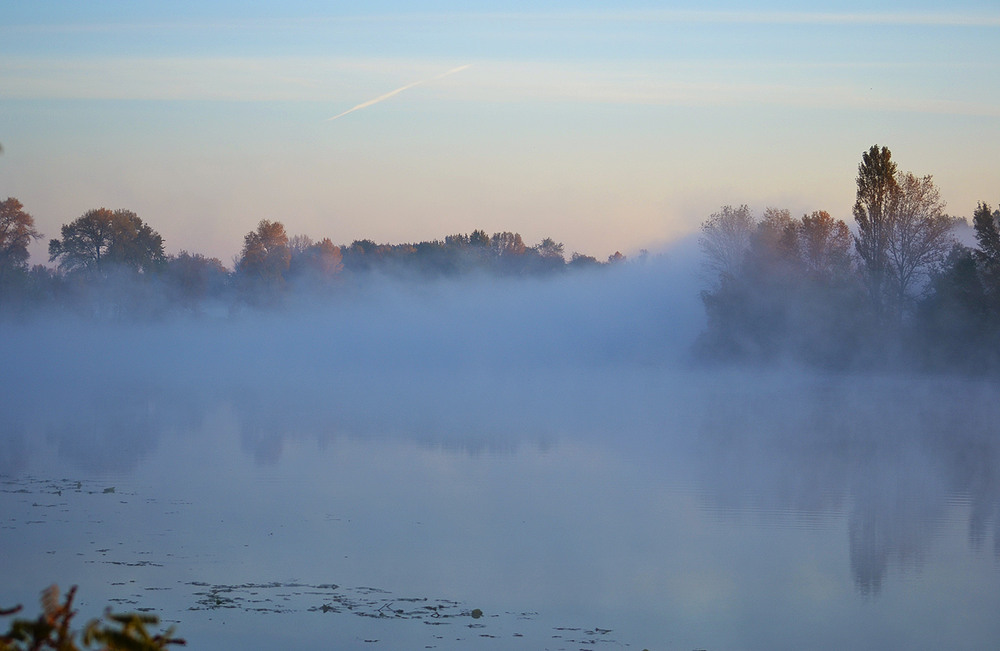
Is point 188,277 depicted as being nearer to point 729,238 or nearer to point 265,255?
point 265,255

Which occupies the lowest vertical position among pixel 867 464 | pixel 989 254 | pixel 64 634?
pixel 867 464

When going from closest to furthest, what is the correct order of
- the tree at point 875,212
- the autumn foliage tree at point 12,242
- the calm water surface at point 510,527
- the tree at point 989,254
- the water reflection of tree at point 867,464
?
the calm water surface at point 510,527
the water reflection of tree at point 867,464
the tree at point 989,254
the tree at point 875,212
the autumn foliage tree at point 12,242

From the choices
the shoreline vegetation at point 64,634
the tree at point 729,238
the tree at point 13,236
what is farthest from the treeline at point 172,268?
the shoreline vegetation at point 64,634

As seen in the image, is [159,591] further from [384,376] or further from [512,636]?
[384,376]

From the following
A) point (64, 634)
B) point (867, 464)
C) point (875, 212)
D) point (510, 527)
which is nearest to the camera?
point (64, 634)

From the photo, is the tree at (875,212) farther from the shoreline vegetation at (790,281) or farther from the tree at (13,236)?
the tree at (13,236)

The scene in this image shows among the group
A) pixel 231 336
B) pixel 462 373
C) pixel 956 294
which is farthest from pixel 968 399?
pixel 231 336

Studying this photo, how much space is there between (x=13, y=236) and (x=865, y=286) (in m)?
40.4

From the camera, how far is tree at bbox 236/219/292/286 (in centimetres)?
6981

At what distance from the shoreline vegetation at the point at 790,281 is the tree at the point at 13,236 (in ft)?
0.21

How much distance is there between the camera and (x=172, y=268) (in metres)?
68.1

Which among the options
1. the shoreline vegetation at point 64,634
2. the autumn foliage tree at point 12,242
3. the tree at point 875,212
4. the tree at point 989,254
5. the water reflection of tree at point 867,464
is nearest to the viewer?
the shoreline vegetation at point 64,634

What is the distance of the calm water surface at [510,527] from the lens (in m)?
9.01

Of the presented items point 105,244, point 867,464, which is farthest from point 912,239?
point 105,244
